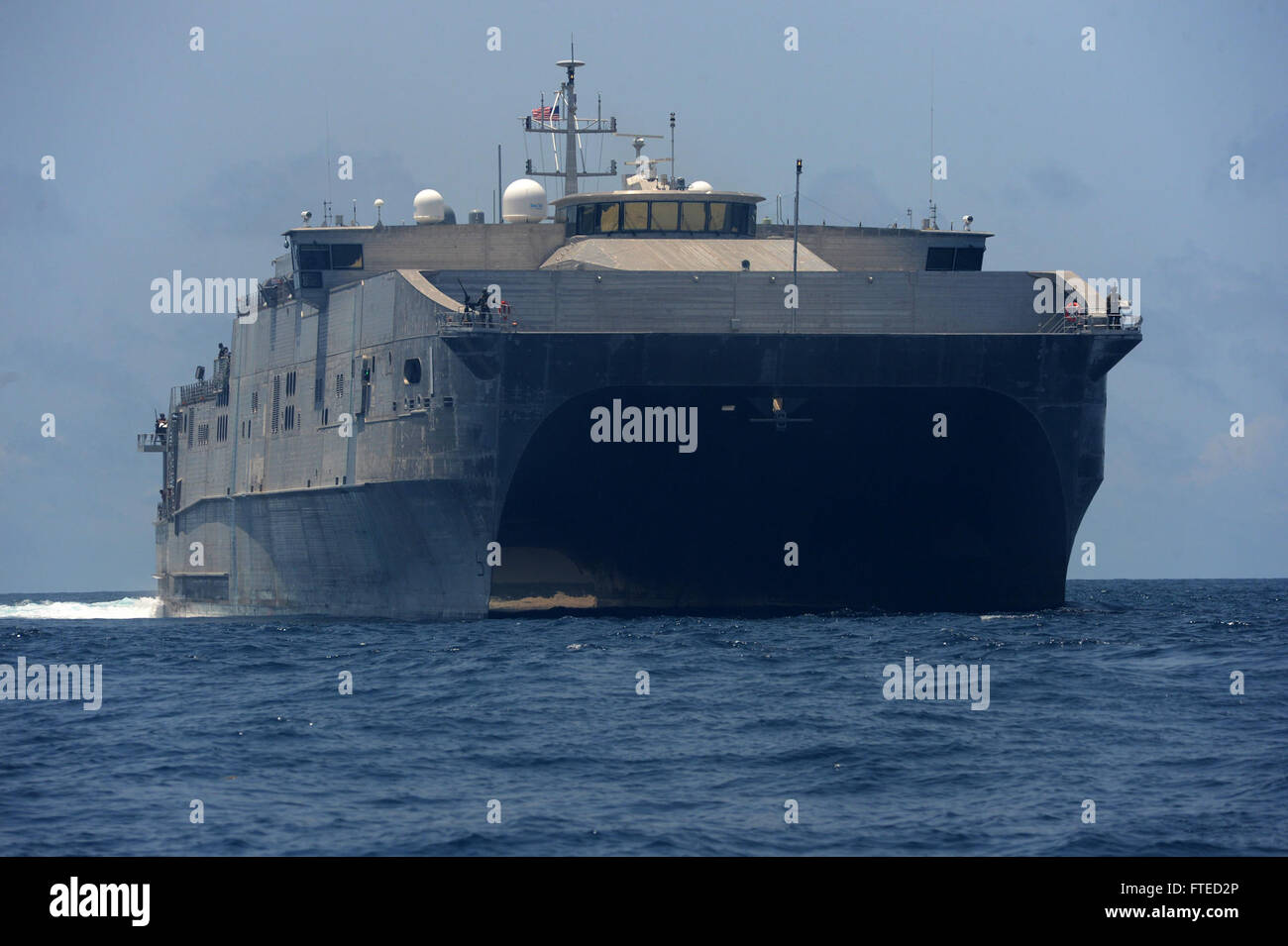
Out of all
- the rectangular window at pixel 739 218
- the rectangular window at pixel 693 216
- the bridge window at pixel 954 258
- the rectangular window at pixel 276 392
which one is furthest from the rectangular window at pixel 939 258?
the rectangular window at pixel 276 392

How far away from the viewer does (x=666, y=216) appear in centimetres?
5391

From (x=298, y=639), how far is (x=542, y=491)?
24.3ft

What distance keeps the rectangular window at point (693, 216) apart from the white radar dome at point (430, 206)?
355 inches

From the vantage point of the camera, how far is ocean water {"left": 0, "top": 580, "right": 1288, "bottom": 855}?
63.5ft

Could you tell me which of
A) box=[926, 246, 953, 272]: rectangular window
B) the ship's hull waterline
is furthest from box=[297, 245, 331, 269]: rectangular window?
box=[926, 246, 953, 272]: rectangular window

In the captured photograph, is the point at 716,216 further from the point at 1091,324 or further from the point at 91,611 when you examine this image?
the point at 91,611

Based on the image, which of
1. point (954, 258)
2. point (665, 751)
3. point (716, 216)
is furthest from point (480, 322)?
point (665, 751)

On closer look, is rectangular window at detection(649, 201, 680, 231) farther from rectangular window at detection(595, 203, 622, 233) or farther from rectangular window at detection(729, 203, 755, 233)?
rectangular window at detection(729, 203, 755, 233)

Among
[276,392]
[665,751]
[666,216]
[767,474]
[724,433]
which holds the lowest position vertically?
[665,751]

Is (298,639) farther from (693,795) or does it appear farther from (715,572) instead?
(693,795)

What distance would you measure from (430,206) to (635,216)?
799 cm

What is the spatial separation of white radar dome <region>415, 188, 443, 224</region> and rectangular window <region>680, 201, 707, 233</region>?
355 inches

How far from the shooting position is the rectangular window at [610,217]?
5425 cm
